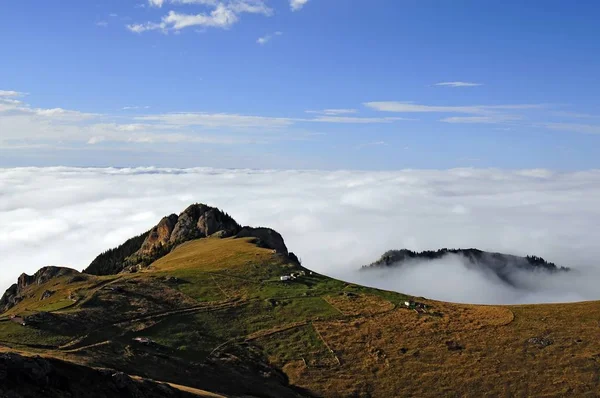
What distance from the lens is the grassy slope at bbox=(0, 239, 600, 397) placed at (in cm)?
6372

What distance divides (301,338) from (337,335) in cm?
606

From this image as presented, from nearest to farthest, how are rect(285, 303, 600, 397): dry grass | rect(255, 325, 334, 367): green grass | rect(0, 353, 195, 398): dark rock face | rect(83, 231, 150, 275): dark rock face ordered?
rect(0, 353, 195, 398): dark rock face → rect(285, 303, 600, 397): dry grass → rect(255, 325, 334, 367): green grass → rect(83, 231, 150, 275): dark rock face

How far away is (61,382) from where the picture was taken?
128ft

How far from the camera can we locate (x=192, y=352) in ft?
220

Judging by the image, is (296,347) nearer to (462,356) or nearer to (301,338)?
(301,338)

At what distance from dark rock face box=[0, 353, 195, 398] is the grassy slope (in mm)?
12641

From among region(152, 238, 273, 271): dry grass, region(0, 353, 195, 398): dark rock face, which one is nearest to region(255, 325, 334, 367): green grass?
region(0, 353, 195, 398): dark rock face

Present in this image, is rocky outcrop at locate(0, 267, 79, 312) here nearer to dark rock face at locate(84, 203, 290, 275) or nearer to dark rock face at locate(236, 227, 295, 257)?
dark rock face at locate(84, 203, 290, 275)

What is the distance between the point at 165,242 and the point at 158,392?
425ft

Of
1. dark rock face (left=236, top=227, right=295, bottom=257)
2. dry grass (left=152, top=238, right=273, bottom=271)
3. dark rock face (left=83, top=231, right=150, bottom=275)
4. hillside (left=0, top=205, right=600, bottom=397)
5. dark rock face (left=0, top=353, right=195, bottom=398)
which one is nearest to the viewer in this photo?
dark rock face (left=0, top=353, right=195, bottom=398)

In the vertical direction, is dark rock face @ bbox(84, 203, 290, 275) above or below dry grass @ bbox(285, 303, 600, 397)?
above

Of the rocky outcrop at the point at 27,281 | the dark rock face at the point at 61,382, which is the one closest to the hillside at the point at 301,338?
the dark rock face at the point at 61,382

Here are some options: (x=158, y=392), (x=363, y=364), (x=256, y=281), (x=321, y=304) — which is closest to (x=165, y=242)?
(x=256, y=281)

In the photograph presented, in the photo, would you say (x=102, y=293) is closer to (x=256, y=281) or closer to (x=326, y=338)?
(x=256, y=281)
